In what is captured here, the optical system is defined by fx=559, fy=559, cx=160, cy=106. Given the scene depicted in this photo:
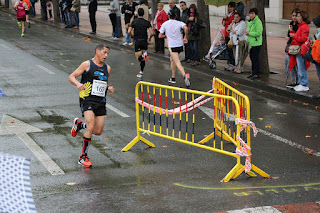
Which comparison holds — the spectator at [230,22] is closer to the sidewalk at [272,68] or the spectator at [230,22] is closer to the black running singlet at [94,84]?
the sidewalk at [272,68]

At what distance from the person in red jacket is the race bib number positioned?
6.78m

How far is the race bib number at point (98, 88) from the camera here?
8703 millimetres

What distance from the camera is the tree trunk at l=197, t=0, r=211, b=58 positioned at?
63.3 feet

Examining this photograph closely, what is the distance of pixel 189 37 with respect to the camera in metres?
18.8

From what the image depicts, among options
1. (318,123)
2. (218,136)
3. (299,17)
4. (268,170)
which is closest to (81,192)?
(268,170)

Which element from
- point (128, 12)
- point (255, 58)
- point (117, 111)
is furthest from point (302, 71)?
point (128, 12)

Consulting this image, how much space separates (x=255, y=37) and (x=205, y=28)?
3.91 meters

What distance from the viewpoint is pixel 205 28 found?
63.9 feet

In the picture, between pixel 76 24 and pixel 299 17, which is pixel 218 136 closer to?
pixel 299 17

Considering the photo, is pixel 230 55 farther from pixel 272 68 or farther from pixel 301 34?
pixel 301 34

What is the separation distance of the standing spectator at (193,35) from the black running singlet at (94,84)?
10053 millimetres

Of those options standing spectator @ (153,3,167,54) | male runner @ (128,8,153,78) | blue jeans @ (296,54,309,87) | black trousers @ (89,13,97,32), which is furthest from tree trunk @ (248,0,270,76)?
black trousers @ (89,13,97,32)

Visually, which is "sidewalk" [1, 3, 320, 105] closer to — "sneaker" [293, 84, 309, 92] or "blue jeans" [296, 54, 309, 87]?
"sneaker" [293, 84, 309, 92]

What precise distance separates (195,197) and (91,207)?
1349 mm
